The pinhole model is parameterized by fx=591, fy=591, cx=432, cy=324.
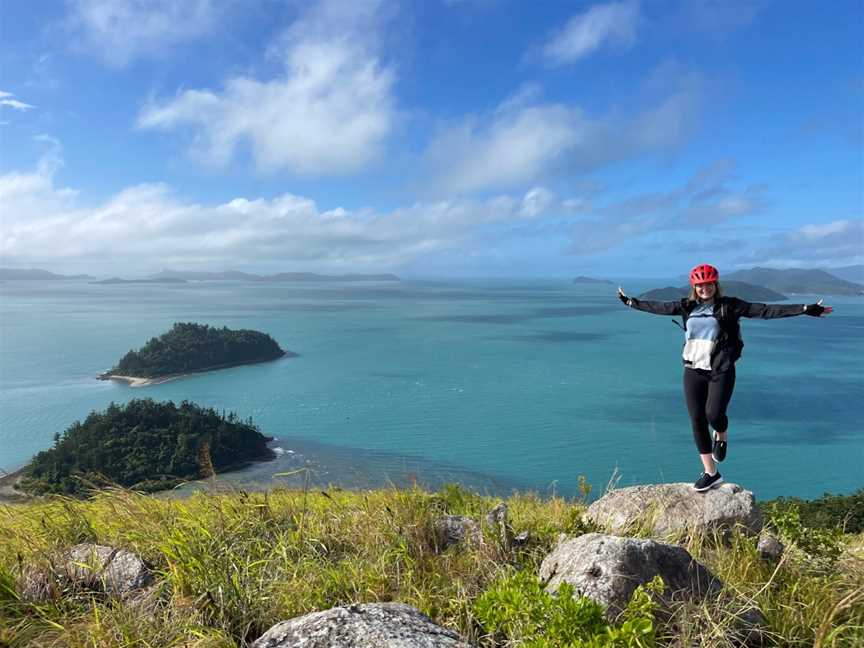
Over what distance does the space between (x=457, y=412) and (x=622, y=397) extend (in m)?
18.7

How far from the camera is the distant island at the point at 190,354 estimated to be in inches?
3236

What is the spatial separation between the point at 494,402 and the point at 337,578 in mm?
60620

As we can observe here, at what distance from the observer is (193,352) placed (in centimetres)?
8744

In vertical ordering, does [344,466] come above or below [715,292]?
below

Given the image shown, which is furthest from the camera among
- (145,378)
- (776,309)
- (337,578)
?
(145,378)

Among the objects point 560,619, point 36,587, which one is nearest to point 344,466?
point 36,587

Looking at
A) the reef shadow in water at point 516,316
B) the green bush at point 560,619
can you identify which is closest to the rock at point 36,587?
the green bush at point 560,619

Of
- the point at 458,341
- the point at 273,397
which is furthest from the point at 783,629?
the point at 458,341

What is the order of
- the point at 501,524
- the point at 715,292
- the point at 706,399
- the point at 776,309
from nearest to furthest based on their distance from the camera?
1. the point at 501,524
2. the point at 776,309
3. the point at 715,292
4. the point at 706,399

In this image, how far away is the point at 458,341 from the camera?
105m

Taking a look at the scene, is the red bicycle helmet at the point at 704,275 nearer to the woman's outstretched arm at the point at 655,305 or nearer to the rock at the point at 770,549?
the woman's outstretched arm at the point at 655,305

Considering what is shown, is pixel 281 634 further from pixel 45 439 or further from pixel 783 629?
pixel 45 439

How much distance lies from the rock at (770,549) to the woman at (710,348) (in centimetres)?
127

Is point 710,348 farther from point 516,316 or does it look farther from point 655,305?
point 516,316
